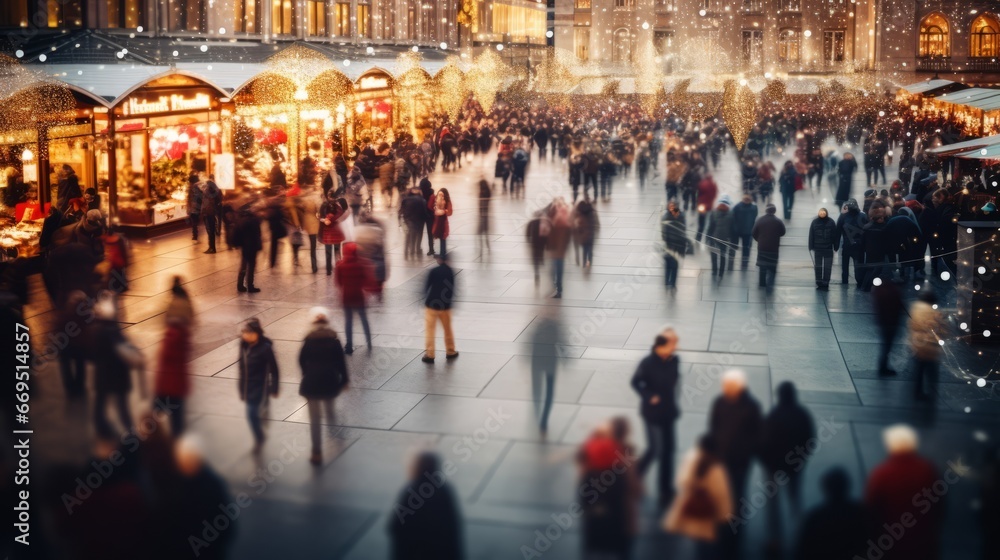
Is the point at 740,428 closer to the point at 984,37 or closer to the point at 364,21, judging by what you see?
the point at 364,21

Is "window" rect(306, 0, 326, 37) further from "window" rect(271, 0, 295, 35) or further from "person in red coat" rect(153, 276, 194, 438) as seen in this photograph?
"person in red coat" rect(153, 276, 194, 438)

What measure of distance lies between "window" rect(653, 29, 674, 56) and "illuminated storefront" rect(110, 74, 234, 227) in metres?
60.3

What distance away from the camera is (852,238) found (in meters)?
17.2

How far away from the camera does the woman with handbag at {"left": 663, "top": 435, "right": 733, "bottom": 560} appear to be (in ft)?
22.8

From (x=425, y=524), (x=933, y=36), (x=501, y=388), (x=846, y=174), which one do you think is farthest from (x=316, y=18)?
(x=933, y=36)

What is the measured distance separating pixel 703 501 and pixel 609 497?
0.66 m

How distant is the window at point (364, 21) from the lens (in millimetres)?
40875

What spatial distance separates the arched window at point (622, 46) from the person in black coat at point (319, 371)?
75.6 m

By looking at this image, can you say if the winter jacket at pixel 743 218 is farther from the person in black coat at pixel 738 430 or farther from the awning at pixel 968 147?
→ the person in black coat at pixel 738 430

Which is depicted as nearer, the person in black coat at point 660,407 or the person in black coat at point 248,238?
the person in black coat at point 660,407

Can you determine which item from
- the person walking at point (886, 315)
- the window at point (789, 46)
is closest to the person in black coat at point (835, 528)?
the person walking at point (886, 315)

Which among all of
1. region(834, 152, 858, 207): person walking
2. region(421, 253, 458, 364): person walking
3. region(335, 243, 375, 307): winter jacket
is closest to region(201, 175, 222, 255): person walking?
region(335, 243, 375, 307): winter jacket

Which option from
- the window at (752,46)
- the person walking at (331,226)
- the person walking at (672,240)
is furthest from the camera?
the window at (752,46)

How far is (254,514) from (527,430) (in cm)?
303
